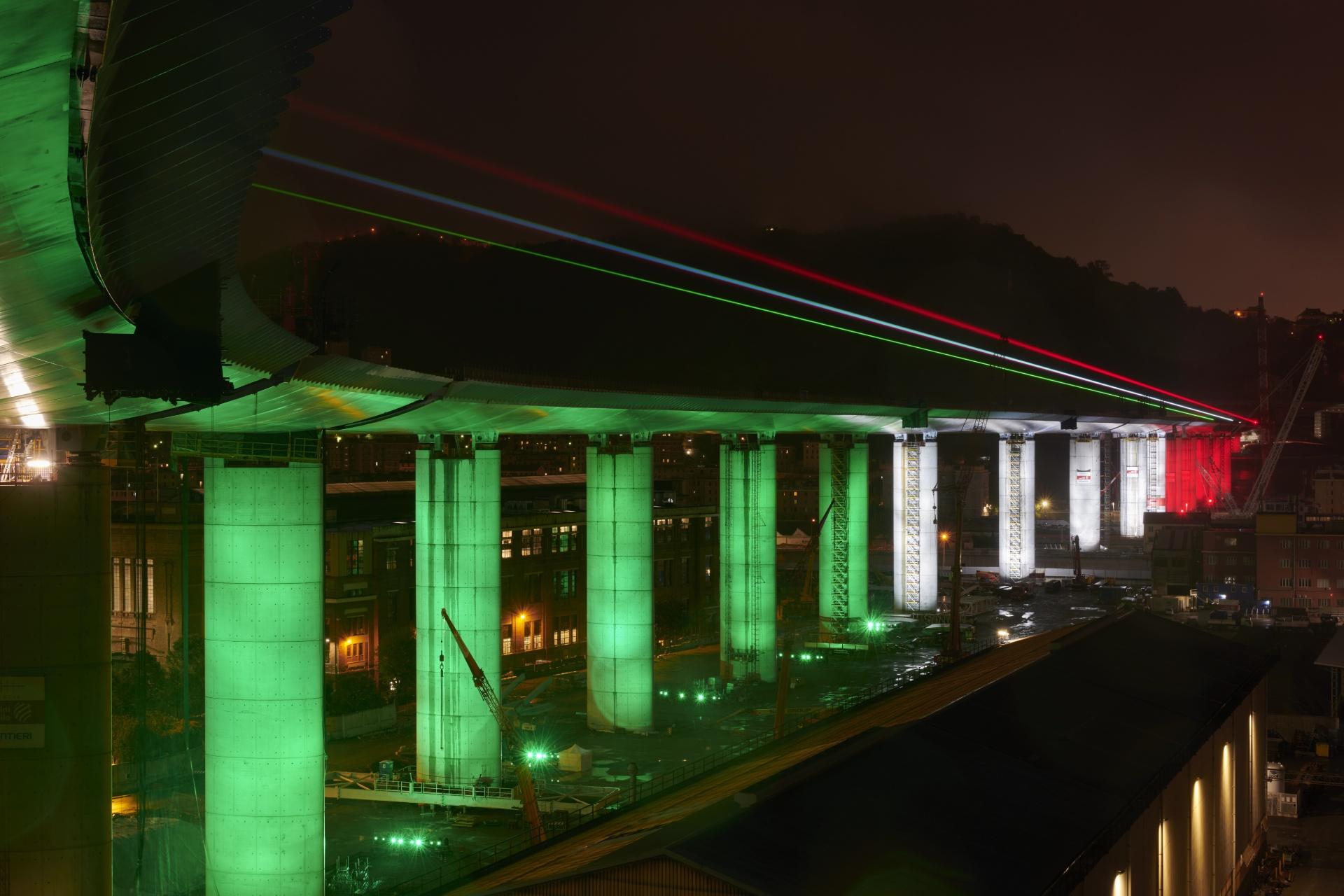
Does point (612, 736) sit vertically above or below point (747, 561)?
below

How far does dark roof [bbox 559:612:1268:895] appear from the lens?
16.3 meters

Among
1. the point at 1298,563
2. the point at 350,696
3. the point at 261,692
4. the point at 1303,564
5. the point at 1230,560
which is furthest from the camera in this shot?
the point at 1230,560

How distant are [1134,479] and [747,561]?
7665cm

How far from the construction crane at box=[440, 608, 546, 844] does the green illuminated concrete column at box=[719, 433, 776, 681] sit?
18.2 metres

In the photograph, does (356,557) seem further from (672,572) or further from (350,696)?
(672,572)

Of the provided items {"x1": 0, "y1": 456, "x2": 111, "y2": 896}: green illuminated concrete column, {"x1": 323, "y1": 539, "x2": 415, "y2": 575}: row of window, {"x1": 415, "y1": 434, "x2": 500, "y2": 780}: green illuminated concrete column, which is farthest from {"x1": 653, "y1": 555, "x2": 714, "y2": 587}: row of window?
{"x1": 0, "y1": 456, "x2": 111, "y2": 896}: green illuminated concrete column

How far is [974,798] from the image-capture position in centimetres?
1973

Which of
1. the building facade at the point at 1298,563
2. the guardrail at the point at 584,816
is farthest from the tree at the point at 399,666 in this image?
the building facade at the point at 1298,563

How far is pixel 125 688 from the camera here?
4250 centimetres

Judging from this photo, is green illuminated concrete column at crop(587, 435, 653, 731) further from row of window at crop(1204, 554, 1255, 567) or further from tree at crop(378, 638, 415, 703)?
row of window at crop(1204, 554, 1255, 567)

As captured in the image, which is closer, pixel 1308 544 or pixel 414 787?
pixel 414 787

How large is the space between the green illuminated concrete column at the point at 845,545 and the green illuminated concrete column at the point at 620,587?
77.7 ft

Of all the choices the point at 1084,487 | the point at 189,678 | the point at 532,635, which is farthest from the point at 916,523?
the point at 189,678

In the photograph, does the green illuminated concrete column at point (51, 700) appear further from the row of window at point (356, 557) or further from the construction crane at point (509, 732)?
the row of window at point (356, 557)
